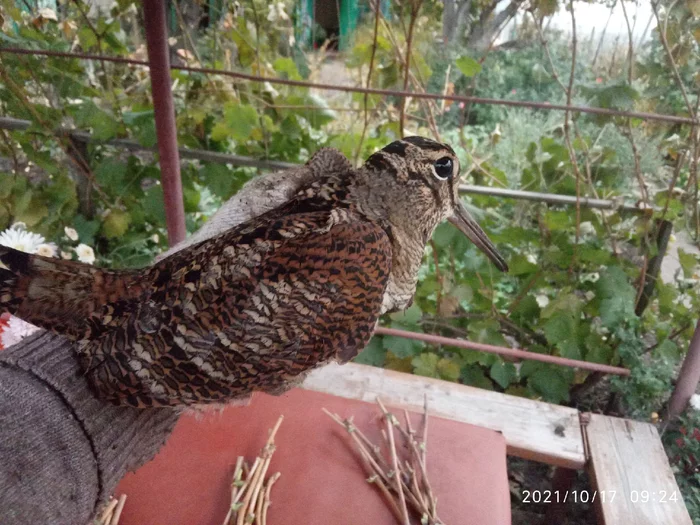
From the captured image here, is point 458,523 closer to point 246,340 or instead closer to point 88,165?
point 246,340

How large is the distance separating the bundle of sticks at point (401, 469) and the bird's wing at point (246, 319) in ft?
1.53

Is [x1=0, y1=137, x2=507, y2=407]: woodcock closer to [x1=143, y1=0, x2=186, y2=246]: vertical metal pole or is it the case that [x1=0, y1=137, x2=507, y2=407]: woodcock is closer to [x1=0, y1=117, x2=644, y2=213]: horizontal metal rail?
[x1=143, y1=0, x2=186, y2=246]: vertical metal pole

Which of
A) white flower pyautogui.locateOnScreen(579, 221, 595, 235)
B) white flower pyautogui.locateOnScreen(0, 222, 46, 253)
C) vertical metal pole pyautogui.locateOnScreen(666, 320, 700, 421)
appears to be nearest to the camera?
white flower pyautogui.locateOnScreen(0, 222, 46, 253)

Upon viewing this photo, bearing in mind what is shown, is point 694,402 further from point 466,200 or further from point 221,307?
point 221,307

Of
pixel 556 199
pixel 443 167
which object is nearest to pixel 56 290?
pixel 443 167

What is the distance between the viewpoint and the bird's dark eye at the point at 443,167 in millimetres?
1162

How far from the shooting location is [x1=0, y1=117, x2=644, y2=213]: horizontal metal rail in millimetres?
1850

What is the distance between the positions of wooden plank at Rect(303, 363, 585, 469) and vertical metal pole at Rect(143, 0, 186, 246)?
79 centimetres

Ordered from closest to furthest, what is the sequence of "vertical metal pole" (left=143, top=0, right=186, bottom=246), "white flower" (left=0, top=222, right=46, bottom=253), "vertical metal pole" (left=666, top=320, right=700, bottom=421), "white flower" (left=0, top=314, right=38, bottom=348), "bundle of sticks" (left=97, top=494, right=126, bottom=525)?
1. "bundle of sticks" (left=97, top=494, right=126, bottom=525)
2. "white flower" (left=0, top=314, right=38, bottom=348)
3. "vertical metal pole" (left=143, top=0, right=186, bottom=246)
4. "white flower" (left=0, top=222, right=46, bottom=253)
5. "vertical metal pole" (left=666, top=320, right=700, bottom=421)

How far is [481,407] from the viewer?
68.5 inches

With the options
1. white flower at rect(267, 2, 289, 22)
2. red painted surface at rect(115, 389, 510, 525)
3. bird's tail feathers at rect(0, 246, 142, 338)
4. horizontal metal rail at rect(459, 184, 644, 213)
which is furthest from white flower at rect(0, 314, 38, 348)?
white flower at rect(267, 2, 289, 22)

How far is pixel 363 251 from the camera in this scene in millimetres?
1021

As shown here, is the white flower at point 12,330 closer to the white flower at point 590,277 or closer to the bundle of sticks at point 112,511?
the bundle of sticks at point 112,511

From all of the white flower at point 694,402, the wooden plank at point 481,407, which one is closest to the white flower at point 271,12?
the wooden plank at point 481,407
